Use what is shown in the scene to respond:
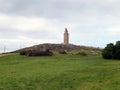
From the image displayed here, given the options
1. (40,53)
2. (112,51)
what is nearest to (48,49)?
(40,53)

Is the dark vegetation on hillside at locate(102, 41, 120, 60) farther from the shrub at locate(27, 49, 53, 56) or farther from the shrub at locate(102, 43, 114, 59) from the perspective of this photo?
the shrub at locate(27, 49, 53, 56)

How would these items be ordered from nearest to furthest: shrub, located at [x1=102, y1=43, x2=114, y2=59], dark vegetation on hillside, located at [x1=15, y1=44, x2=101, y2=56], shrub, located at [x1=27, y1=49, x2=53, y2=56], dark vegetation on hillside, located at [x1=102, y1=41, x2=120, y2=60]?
dark vegetation on hillside, located at [x1=102, y1=41, x2=120, y2=60] → shrub, located at [x1=102, y1=43, x2=114, y2=59] → shrub, located at [x1=27, y1=49, x2=53, y2=56] → dark vegetation on hillside, located at [x1=15, y1=44, x2=101, y2=56]

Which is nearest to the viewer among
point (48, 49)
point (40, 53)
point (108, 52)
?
point (108, 52)

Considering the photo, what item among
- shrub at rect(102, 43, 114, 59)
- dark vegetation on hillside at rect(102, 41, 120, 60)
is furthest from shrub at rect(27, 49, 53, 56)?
dark vegetation on hillside at rect(102, 41, 120, 60)

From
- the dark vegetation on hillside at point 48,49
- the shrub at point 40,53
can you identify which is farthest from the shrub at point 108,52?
the shrub at point 40,53

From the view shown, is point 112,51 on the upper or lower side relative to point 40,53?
upper

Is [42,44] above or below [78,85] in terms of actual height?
above

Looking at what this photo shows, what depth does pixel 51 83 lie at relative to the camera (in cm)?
2127

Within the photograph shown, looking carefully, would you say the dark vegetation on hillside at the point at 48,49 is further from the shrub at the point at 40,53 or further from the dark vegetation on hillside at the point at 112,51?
the dark vegetation on hillside at the point at 112,51

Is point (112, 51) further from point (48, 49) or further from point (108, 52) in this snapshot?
point (48, 49)

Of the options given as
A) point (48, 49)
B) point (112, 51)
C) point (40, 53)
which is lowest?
point (40, 53)

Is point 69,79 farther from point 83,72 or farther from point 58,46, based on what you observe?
point 58,46

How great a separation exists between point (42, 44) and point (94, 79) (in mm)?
34926

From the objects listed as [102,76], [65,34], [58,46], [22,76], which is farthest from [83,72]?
[65,34]
